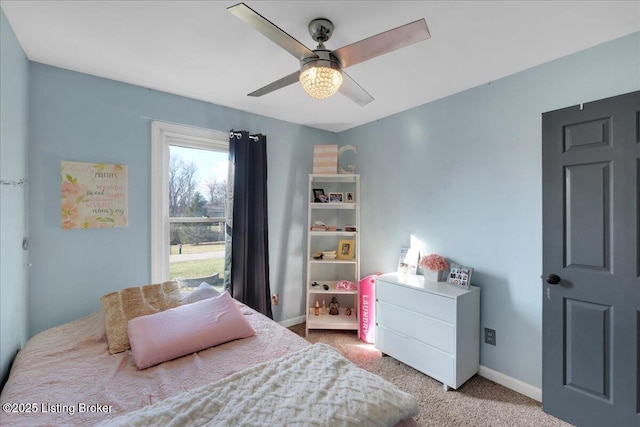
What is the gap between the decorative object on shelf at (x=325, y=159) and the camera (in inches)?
122

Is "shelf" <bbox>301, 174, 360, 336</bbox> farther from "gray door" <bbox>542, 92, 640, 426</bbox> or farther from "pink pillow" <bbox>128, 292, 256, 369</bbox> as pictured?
"gray door" <bbox>542, 92, 640, 426</bbox>

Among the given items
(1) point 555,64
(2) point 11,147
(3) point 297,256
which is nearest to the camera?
(2) point 11,147

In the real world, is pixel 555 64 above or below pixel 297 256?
above

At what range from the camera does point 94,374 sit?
137cm

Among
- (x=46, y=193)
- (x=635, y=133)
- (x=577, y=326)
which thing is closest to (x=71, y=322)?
(x=46, y=193)

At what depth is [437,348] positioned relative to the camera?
217 centimetres

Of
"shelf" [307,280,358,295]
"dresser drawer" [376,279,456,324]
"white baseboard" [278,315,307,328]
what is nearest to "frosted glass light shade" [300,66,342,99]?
"dresser drawer" [376,279,456,324]

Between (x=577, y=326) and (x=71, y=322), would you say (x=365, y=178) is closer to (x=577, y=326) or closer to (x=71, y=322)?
(x=577, y=326)

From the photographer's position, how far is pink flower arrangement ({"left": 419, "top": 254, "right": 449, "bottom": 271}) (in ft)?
7.93

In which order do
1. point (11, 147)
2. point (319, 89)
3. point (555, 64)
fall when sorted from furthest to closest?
point (555, 64), point (11, 147), point (319, 89)

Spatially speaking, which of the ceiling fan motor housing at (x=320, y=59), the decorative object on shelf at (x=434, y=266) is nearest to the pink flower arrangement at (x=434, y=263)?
the decorative object on shelf at (x=434, y=266)

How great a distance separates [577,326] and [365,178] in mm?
2203

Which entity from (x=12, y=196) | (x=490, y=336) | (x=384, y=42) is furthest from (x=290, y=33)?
(x=490, y=336)

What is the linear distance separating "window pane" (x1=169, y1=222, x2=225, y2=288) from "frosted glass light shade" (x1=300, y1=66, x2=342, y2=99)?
184cm
